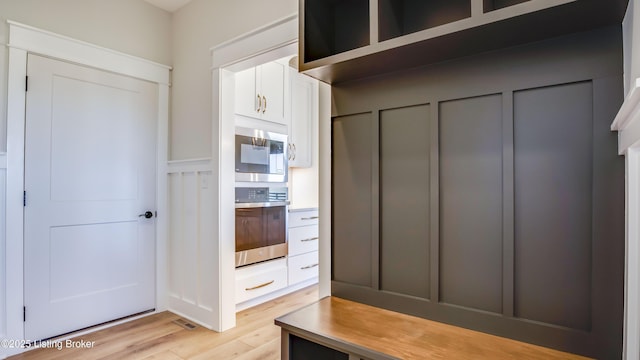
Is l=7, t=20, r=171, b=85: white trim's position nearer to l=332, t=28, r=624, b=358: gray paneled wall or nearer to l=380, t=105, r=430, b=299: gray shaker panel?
l=332, t=28, r=624, b=358: gray paneled wall

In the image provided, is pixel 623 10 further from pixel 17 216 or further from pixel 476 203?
pixel 17 216

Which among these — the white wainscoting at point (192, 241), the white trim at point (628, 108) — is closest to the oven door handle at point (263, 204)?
→ the white wainscoting at point (192, 241)

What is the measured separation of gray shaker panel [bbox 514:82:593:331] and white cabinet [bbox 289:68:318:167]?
265cm

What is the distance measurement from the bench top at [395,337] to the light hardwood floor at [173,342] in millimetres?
1077

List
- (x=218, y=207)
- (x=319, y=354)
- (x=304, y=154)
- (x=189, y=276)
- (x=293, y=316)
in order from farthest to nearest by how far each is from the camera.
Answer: (x=304, y=154) → (x=189, y=276) → (x=218, y=207) → (x=319, y=354) → (x=293, y=316)

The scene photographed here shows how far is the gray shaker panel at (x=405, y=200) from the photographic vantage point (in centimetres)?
143

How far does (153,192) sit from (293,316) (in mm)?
2152

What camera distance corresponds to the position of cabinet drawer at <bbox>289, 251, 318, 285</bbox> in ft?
11.6

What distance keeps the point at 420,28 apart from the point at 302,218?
2.55 m

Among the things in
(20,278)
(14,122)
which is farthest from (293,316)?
(14,122)

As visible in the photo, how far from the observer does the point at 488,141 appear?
1.28 metres

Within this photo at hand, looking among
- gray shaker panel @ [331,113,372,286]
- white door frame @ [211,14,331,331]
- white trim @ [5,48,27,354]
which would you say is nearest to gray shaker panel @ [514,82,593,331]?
gray shaker panel @ [331,113,372,286]

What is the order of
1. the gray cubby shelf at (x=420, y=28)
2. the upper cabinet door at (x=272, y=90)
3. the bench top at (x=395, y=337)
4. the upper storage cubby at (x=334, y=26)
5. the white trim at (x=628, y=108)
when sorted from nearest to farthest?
1. the white trim at (x=628, y=108)
2. the gray cubby shelf at (x=420, y=28)
3. the bench top at (x=395, y=337)
4. the upper storage cubby at (x=334, y=26)
5. the upper cabinet door at (x=272, y=90)

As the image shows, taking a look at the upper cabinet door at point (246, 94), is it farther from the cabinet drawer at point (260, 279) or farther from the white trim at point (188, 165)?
the cabinet drawer at point (260, 279)
